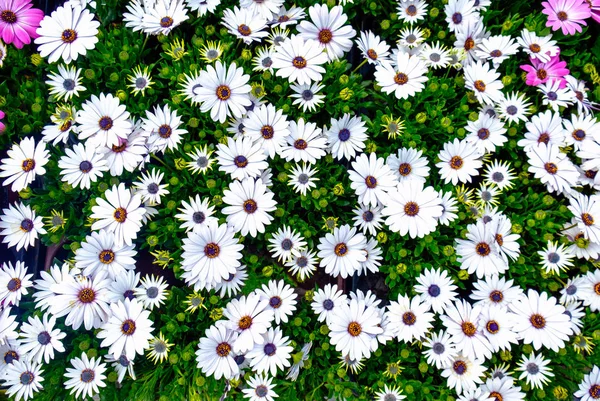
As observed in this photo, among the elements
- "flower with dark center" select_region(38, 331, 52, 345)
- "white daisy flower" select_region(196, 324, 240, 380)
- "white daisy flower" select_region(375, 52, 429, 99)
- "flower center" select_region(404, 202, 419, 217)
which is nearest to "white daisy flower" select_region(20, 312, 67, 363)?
"flower with dark center" select_region(38, 331, 52, 345)

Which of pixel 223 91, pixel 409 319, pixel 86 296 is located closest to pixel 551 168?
pixel 409 319

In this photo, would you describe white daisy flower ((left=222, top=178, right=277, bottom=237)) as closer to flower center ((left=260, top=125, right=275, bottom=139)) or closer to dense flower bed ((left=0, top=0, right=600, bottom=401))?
dense flower bed ((left=0, top=0, right=600, bottom=401))

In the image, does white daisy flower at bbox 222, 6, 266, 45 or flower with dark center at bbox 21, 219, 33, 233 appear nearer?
flower with dark center at bbox 21, 219, 33, 233

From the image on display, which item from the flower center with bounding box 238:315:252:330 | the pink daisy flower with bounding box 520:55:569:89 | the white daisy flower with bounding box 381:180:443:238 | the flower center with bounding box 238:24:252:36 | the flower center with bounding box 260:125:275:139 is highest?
the pink daisy flower with bounding box 520:55:569:89

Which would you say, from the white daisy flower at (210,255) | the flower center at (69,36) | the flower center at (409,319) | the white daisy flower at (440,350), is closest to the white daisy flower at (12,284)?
the white daisy flower at (210,255)

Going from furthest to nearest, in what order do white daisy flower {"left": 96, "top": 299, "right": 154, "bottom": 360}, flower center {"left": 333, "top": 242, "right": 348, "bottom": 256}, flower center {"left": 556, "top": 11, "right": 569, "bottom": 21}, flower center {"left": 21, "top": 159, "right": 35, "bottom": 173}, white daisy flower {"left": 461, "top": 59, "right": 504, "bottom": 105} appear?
flower center {"left": 556, "top": 11, "right": 569, "bottom": 21}, white daisy flower {"left": 461, "top": 59, "right": 504, "bottom": 105}, flower center {"left": 333, "top": 242, "right": 348, "bottom": 256}, flower center {"left": 21, "top": 159, "right": 35, "bottom": 173}, white daisy flower {"left": 96, "top": 299, "right": 154, "bottom": 360}

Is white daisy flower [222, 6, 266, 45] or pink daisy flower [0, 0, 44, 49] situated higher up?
white daisy flower [222, 6, 266, 45]

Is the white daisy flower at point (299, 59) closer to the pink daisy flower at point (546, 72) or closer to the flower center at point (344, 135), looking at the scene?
the flower center at point (344, 135)

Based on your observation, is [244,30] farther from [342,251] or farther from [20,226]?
[20,226]
